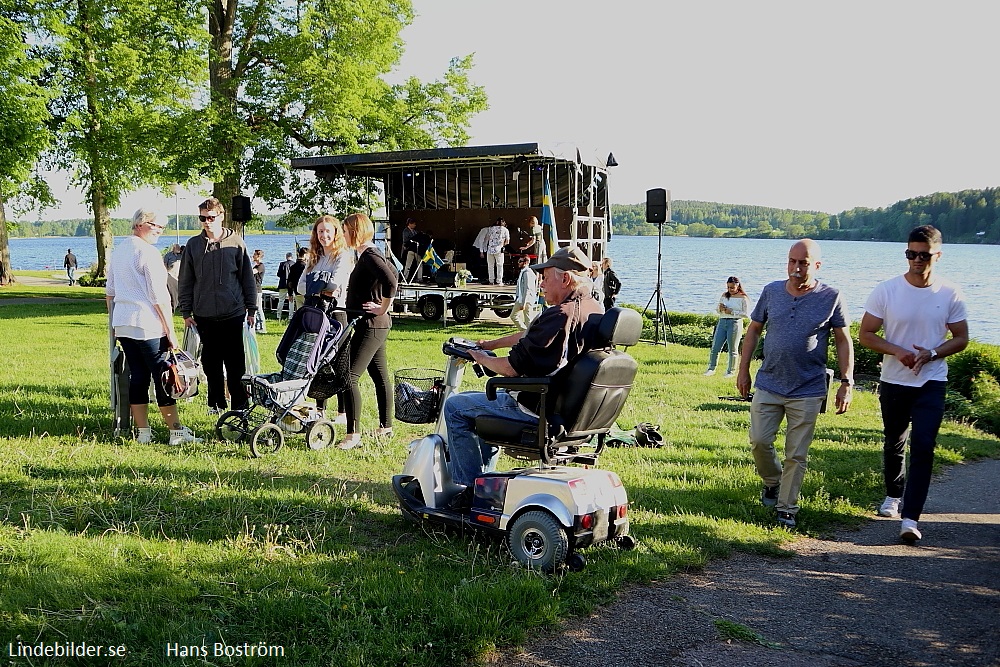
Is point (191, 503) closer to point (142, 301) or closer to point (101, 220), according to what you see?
point (142, 301)

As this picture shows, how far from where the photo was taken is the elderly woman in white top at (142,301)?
650 cm

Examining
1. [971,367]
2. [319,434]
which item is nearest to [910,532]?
[319,434]

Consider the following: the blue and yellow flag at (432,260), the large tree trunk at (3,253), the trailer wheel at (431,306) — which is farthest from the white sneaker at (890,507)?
the large tree trunk at (3,253)

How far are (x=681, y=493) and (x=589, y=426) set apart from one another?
6.01 feet

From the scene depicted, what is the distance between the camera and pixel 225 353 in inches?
294

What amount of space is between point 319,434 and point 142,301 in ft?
5.50

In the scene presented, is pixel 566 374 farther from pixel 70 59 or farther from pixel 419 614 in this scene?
pixel 70 59

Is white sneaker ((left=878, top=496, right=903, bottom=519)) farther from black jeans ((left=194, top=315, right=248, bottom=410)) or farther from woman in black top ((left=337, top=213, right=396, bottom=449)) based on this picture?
black jeans ((left=194, top=315, right=248, bottom=410))

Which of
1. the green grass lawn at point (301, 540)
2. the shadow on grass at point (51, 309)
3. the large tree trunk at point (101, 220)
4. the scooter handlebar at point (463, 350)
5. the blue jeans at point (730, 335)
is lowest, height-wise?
the green grass lawn at point (301, 540)

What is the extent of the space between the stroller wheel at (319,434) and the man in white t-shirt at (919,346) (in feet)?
13.5

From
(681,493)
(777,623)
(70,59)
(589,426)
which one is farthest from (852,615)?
(70,59)

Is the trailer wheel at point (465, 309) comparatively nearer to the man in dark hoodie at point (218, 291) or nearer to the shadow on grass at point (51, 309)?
the shadow on grass at point (51, 309)

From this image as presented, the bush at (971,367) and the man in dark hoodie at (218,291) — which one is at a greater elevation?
the man in dark hoodie at (218,291)

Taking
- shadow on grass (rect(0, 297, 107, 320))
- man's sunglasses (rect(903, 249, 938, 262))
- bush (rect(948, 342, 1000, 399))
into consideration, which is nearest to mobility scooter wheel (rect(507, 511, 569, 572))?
man's sunglasses (rect(903, 249, 938, 262))
